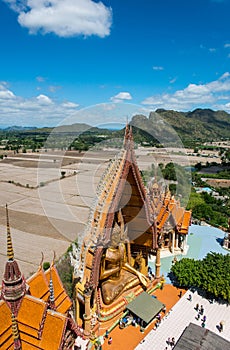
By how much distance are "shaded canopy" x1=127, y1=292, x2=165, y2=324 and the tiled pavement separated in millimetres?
1006

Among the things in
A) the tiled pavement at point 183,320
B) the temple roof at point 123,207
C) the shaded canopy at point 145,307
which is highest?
the temple roof at point 123,207

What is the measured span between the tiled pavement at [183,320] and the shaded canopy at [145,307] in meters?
1.01

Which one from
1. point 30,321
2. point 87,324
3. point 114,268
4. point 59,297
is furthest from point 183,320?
point 30,321

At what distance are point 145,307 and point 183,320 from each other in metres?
2.89

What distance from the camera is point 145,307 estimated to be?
1761 cm

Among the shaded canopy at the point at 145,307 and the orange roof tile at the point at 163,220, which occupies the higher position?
the orange roof tile at the point at 163,220

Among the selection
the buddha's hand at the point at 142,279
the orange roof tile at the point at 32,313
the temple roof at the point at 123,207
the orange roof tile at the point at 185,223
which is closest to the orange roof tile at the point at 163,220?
the orange roof tile at the point at 185,223

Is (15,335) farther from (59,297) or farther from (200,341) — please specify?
(200,341)

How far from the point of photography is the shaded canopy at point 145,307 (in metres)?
16.9

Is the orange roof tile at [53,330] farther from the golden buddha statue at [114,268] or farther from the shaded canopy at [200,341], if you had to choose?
the shaded canopy at [200,341]

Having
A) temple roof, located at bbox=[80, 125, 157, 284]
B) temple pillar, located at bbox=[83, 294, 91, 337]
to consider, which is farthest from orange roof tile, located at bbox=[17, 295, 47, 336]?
temple roof, located at bbox=[80, 125, 157, 284]

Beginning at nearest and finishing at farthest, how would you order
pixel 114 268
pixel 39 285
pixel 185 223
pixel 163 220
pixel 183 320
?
pixel 39 285 < pixel 114 268 < pixel 183 320 < pixel 163 220 < pixel 185 223

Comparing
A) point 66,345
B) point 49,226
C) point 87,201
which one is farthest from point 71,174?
point 66,345

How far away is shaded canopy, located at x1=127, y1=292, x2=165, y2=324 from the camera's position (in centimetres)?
1692
